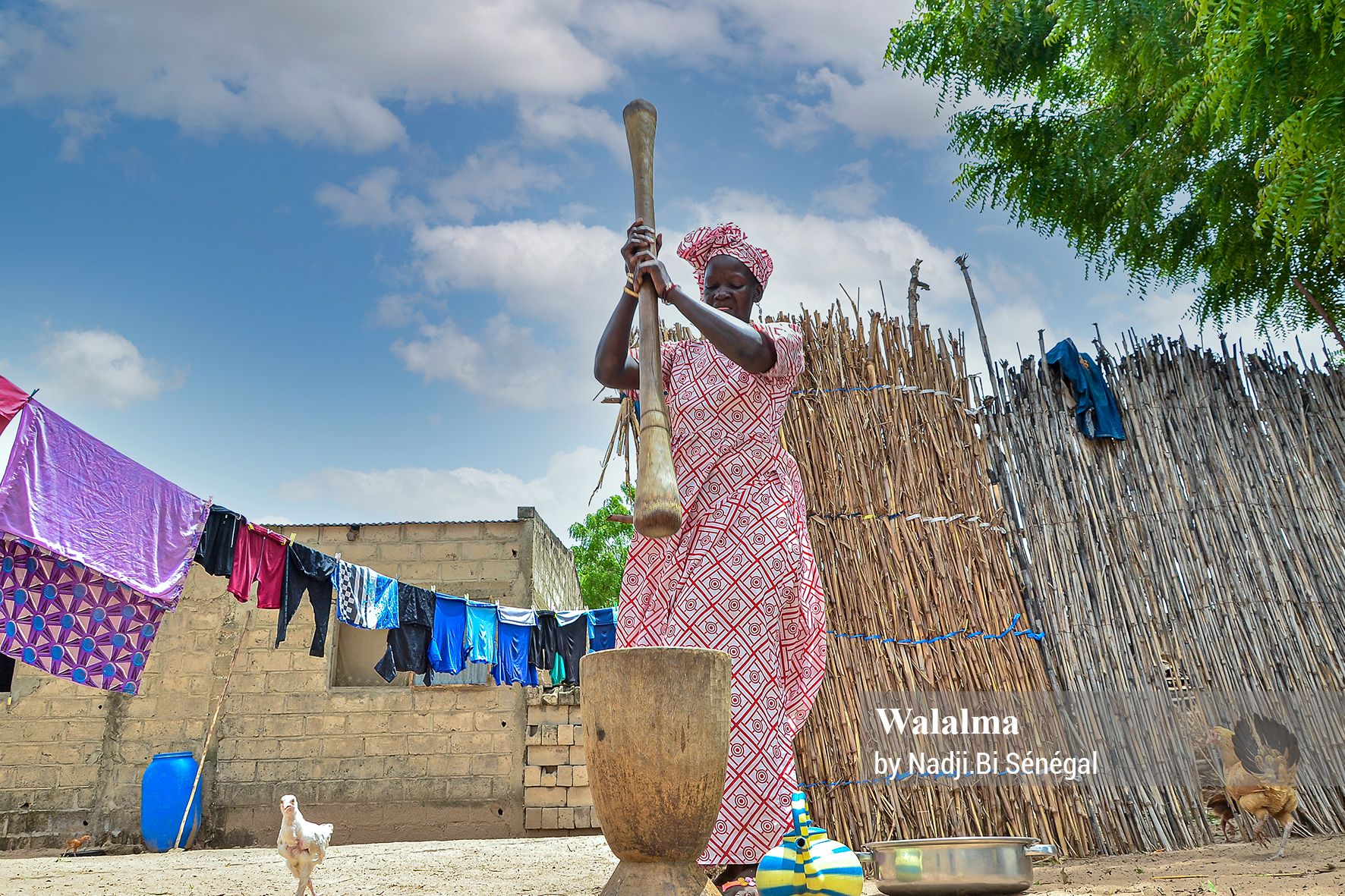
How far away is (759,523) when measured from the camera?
2.84 meters

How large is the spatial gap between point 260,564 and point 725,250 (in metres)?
4.13

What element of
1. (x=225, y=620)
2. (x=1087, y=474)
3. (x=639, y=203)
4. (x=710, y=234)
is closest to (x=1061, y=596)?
(x=1087, y=474)

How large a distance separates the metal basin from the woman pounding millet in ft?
1.05

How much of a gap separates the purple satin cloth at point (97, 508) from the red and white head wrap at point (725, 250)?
127 inches

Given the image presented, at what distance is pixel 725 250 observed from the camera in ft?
10.4

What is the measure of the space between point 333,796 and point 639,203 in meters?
8.91

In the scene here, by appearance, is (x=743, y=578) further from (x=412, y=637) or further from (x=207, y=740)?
(x=207, y=740)

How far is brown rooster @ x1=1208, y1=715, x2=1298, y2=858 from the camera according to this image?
3.58 m

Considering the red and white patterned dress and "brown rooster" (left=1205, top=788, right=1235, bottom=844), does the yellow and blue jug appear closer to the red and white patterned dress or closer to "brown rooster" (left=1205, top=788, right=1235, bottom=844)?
the red and white patterned dress

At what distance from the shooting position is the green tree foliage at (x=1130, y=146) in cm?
510

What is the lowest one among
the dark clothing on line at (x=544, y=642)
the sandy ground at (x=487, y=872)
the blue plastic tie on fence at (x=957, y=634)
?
the sandy ground at (x=487, y=872)

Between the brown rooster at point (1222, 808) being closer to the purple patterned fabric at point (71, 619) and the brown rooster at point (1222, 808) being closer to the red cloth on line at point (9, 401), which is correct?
the purple patterned fabric at point (71, 619)

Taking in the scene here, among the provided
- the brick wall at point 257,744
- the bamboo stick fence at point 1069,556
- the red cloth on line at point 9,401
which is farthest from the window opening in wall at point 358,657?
the bamboo stick fence at point 1069,556

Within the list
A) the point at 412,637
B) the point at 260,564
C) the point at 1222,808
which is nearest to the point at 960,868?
the point at 1222,808
